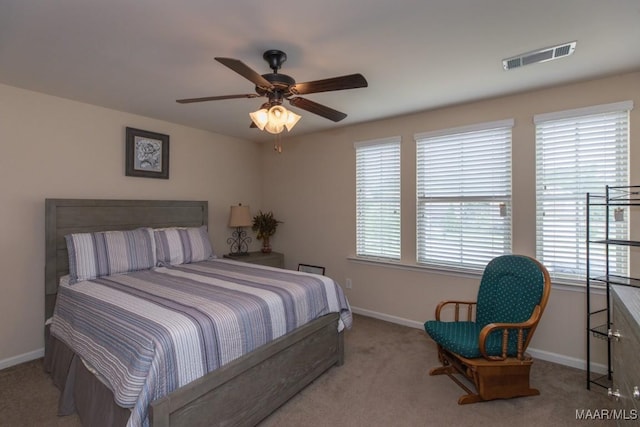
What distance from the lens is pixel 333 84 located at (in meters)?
1.85

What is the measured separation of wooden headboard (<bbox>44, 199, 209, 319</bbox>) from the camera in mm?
2812

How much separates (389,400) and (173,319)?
62.3 inches

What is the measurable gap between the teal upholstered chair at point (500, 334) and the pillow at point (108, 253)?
2638 millimetres

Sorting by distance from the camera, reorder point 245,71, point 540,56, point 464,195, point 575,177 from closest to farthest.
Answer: point 245,71 → point 540,56 → point 575,177 → point 464,195

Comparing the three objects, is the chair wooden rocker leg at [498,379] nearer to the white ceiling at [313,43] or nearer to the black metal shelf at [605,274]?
the black metal shelf at [605,274]

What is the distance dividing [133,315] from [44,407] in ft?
3.83

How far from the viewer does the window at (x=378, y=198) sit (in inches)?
146

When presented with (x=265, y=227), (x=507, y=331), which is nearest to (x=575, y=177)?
(x=507, y=331)

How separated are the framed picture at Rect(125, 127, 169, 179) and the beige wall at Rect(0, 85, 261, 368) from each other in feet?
0.25

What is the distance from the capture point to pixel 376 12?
1.70m

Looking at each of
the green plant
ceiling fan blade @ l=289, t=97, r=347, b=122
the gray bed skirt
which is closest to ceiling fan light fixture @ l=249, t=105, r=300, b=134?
ceiling fan blade @ l=289, t=97, r=347, b=122

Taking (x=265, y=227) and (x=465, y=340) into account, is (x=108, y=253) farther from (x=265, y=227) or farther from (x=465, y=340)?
(x=465, y=340)

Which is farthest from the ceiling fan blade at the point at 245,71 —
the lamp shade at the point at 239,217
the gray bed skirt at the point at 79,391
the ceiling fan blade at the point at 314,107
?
the lamp shade at the point at 239,217

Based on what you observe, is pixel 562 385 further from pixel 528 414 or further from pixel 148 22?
pixel 148 22
